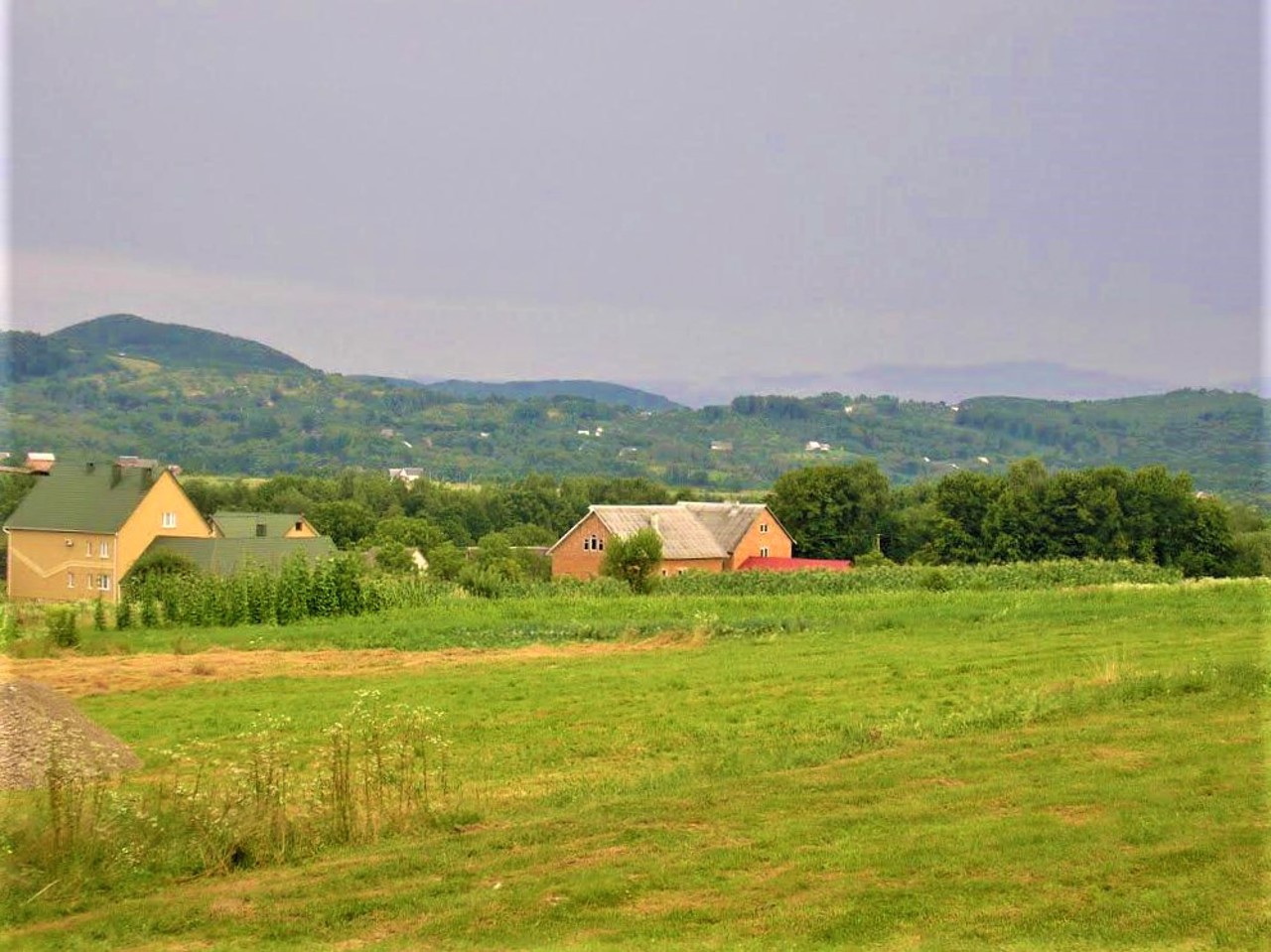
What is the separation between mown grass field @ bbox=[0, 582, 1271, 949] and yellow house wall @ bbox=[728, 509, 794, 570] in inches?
2109

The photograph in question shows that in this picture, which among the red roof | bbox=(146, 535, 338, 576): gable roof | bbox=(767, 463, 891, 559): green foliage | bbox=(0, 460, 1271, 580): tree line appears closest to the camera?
bbox=(146, 535, 338, 576): gable roof

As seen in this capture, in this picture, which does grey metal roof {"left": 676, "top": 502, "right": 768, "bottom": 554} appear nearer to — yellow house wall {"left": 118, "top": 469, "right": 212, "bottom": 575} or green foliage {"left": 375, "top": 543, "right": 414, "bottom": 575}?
green foliage {"left": 375, "top": 543, "right": 414, "bottom": 575}

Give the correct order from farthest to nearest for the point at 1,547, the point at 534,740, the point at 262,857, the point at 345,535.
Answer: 1. the point at 345,535
2. the point at 1,547
3. the point at 534,740
4. the point at 262,857

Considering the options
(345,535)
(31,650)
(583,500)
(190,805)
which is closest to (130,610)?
(31,650)

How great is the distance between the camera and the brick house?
70500mm

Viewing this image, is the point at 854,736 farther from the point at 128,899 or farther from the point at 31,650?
the point at 31,650

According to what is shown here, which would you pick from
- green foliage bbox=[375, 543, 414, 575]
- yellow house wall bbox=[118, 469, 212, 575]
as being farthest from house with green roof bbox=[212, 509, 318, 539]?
yellow house wall bbox=[118, 469, 212, 575]

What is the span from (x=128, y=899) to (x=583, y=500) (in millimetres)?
123675

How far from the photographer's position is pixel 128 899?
946 cm

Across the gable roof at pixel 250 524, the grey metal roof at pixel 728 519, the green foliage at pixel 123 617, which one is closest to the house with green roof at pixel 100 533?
the gable roof at pixel 250 524

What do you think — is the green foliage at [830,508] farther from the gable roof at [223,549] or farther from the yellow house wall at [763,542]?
the gable roof at [223,549]

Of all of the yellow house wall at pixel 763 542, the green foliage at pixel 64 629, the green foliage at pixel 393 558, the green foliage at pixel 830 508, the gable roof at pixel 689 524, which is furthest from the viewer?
the green foliage at pixel 830 508

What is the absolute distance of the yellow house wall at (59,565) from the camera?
63.2 metres

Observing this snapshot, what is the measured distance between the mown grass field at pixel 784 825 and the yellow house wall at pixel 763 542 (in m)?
53.6
